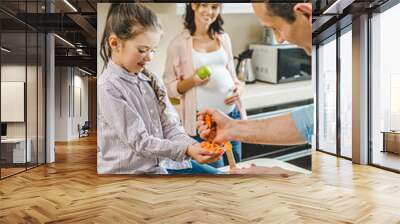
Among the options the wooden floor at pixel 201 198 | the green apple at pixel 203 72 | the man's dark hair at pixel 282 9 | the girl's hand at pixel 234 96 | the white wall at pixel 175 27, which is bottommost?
the wooden floor at pixel 201 198

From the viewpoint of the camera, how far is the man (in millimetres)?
6477

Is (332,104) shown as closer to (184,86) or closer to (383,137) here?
(383,137)

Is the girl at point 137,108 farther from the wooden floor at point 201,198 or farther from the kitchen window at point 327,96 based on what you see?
the kitchen window at point 327,96

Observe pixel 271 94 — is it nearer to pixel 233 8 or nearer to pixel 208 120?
pixel 208 120

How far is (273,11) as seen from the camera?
6535 mm

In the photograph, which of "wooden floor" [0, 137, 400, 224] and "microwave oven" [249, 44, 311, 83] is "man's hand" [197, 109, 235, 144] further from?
"microwave oven" [249, 44, 311, 83]

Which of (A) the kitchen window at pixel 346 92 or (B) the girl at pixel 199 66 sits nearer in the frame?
(B) the girl at pixel 199 66

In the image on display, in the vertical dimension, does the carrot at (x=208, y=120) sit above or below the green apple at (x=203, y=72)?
below

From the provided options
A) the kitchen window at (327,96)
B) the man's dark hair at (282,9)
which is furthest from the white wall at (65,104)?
the man's dark hair at (282,9)

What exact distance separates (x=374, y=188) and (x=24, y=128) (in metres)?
Result: 5.69

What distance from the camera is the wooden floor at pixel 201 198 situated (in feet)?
13.3

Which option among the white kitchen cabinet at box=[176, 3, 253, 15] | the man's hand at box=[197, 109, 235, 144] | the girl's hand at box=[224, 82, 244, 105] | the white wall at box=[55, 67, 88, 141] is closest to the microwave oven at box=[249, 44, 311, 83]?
the girl's hand at box=[224, 82, 244, 105]

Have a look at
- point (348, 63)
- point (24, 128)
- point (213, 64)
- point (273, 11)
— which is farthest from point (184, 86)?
point (348, 63)

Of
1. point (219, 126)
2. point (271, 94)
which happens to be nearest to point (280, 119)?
point (271, 94)
